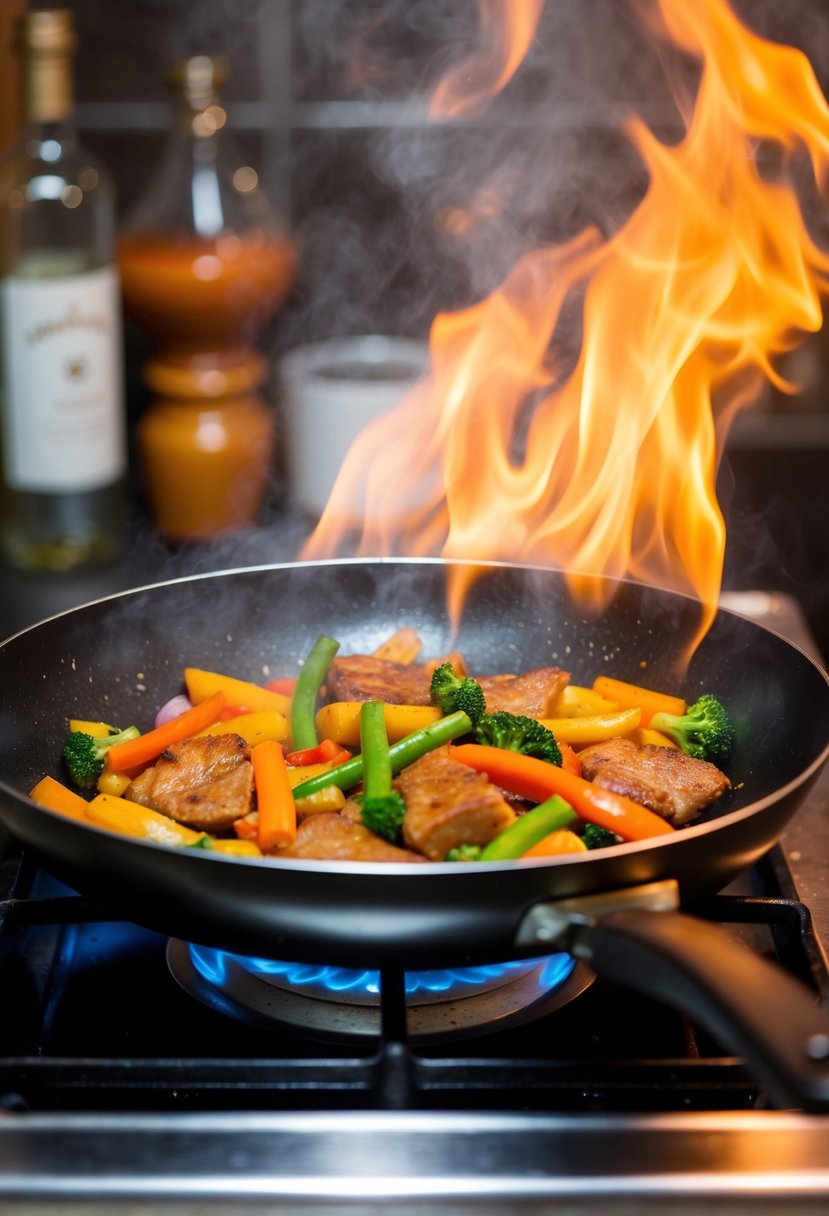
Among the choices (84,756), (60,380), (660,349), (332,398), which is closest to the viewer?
(84,756)

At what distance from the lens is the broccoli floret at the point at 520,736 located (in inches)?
52.3

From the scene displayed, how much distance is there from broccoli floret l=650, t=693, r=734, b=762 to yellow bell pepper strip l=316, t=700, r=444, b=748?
0.27m

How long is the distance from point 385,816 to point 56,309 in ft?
4.40

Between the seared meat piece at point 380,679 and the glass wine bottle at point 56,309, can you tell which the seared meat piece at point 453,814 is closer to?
the seared meat piece at point 380,679

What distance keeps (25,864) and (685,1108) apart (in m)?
0.69

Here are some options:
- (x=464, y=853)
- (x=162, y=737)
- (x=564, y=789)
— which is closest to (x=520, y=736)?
(x=564, y=789)

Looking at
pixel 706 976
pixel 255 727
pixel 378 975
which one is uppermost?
pixel 706 976

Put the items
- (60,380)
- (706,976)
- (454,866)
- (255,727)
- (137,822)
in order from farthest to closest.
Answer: (60,380)
(255,727)
(137,822)
(454,866)
(706,976)

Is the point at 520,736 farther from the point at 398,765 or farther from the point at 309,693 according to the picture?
the point at 309,693

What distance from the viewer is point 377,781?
130 centimetres

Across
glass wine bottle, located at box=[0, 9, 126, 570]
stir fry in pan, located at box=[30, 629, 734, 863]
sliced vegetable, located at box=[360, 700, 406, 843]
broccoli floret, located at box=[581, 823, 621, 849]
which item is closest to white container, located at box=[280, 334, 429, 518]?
glass wine bottle, located at box=[0, 9, 126, 570]

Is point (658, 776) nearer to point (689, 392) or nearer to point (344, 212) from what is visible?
point (689, 392)

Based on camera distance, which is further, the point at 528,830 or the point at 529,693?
the point at 529,693

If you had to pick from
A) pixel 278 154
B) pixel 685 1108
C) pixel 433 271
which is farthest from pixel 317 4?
pixel 685 1108
